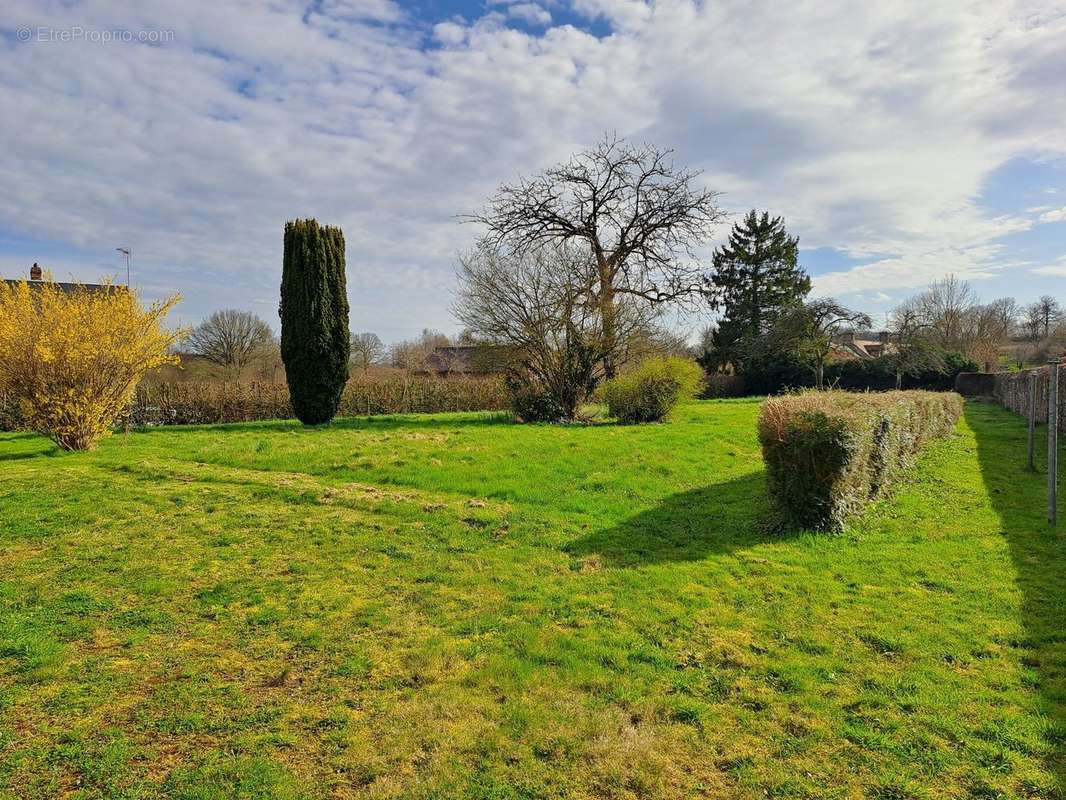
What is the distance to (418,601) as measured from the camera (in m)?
4.76

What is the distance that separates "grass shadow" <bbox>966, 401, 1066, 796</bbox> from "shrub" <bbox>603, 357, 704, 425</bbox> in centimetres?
688

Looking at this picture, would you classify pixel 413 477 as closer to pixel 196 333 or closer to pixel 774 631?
pixel 774 631

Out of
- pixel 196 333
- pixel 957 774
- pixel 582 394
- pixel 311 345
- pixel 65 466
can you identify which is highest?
pixel 196 333

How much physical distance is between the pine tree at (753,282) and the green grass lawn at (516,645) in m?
33.8

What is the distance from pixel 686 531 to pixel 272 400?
52.9 ft

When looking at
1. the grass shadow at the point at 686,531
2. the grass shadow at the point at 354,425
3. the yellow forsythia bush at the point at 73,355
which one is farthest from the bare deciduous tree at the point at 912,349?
the yellow forsythia bush at the point at 73,355

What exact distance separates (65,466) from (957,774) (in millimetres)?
11380

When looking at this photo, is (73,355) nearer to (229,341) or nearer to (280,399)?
(280,399)

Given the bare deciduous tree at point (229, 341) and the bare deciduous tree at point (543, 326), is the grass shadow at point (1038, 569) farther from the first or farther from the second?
the bare deciduous tree at point (229, 341)

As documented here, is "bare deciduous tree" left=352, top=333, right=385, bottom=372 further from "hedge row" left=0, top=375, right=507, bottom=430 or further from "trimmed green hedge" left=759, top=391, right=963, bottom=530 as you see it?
"trimmed green hedge" left=759, top=391, right=963, bottom=530

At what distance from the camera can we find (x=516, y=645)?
13.2 ft

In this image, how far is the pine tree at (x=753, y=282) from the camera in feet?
133

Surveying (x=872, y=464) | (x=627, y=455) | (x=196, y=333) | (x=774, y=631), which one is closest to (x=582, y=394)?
(x=627, y=455)

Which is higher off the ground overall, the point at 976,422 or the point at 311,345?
the point at 311,345
